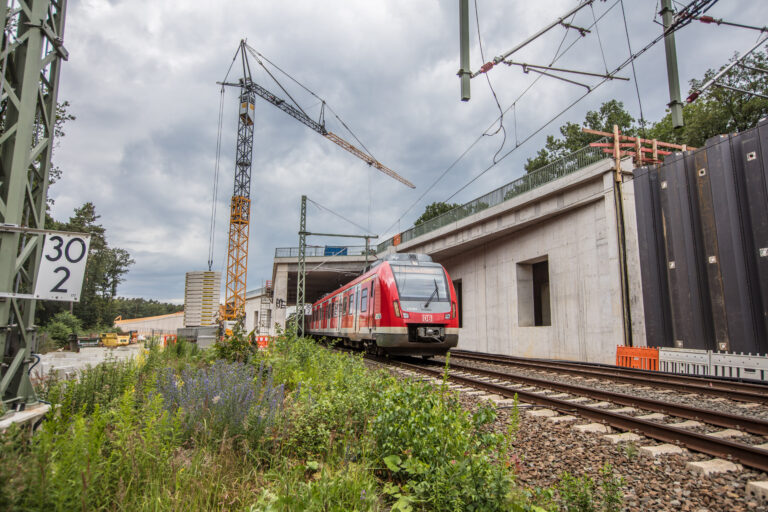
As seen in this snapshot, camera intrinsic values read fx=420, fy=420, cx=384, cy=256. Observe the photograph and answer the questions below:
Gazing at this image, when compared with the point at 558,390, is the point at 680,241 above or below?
above

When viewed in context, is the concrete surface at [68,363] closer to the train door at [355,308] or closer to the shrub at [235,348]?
the shrub at [235,348]

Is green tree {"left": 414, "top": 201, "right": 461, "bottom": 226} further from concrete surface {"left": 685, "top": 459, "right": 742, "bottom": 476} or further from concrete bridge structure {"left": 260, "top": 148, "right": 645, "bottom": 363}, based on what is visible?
concrete surface {"left": 685, "top": 459, "right": 742, "bottom": 476}

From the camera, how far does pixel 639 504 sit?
306cm

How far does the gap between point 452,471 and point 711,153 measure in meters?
13.4

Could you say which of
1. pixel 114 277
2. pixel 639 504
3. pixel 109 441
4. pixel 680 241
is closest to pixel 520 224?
pixel 680 241

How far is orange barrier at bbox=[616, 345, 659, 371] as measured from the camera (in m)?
12.0

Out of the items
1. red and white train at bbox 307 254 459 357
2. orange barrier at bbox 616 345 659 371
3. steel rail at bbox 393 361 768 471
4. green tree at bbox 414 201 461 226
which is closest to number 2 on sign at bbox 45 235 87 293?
steel rail at bbox 393 361 768 471

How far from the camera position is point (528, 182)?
60.5ft

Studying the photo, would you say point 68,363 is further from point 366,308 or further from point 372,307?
point 366,308

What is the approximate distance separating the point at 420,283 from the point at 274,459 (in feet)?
32.3

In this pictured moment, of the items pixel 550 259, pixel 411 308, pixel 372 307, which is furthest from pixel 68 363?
pixel 550 259

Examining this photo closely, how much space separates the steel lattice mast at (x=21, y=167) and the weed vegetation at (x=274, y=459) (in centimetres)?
58

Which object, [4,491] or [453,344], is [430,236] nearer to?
[453,344]

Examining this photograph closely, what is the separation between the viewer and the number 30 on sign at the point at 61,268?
3.32 m
